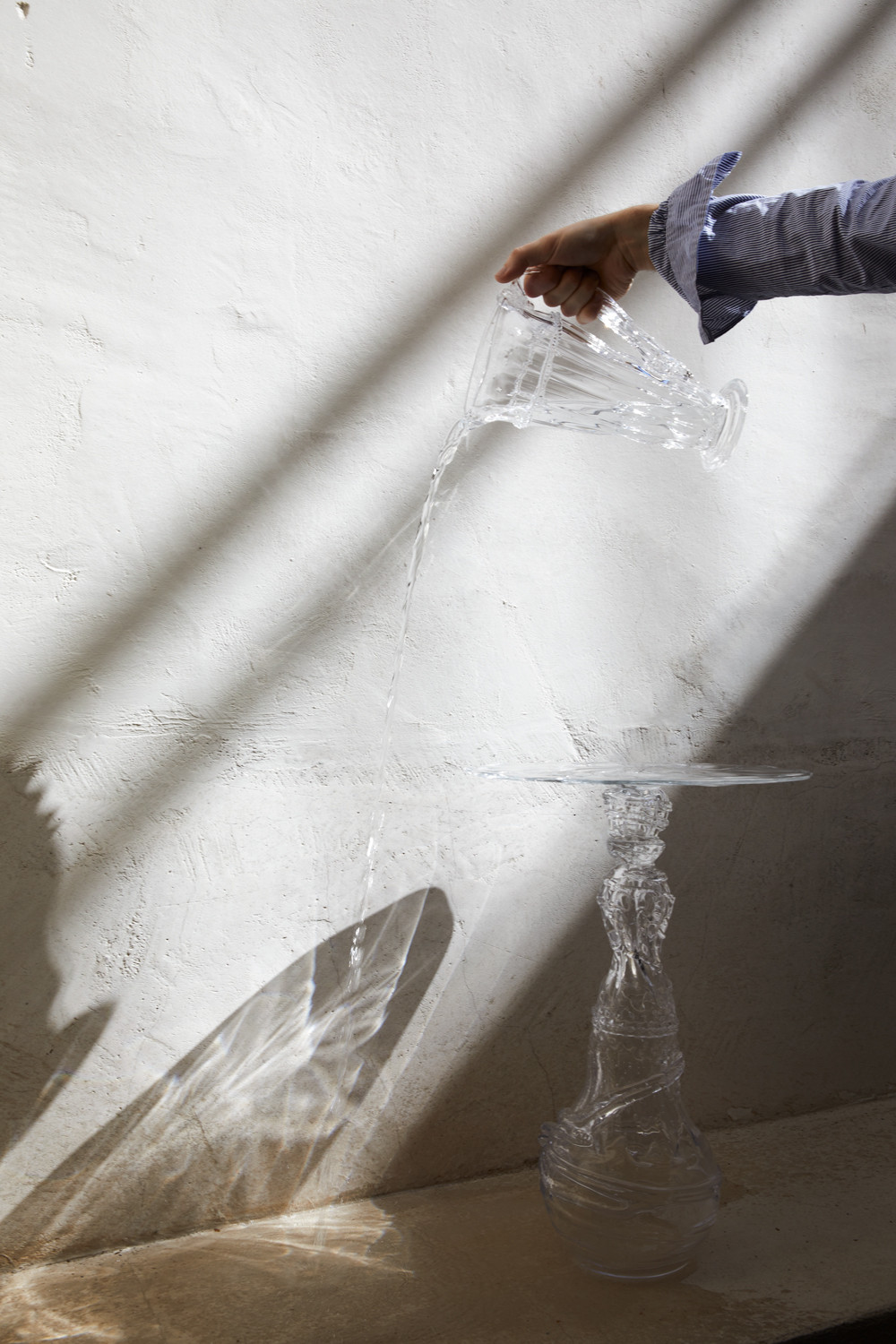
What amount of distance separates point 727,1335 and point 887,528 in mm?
1516

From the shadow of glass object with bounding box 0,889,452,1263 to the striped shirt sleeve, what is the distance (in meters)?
1.06

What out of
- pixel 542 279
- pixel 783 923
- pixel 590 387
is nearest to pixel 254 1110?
pixel 783 923

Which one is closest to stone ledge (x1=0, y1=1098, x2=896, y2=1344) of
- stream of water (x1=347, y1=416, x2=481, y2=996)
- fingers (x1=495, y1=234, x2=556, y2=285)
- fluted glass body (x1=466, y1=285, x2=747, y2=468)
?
stream of water (x1=347, y1=416, x2=481, y2=996)

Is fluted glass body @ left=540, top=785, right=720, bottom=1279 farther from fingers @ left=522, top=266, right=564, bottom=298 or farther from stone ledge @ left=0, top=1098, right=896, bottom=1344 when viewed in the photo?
fingers @ left=522, top=266, right=564, bottom=298

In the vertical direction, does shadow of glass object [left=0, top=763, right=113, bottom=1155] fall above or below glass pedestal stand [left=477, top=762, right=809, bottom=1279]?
above

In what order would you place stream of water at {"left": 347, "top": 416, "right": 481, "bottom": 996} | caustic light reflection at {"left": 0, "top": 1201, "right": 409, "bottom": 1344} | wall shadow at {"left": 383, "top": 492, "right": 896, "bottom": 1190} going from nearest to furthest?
caustic light reflection at {"left": 0, "top": 1201, "right": 409, "bottom": 1344} → stream of water at {"left": 347, "top": 416, "right": 481, "bottom": 996} → wall shadow at {"left": 383, "top": 492, "right": 896, "bottom": 1190}

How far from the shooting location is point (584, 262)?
1.43m

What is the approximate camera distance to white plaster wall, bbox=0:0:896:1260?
148cm

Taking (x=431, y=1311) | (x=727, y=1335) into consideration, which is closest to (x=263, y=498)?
(x=431, y=1311)

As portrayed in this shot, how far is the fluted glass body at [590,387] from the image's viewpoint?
138cm

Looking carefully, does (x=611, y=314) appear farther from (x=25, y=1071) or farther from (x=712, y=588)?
(x=25, y=1071)

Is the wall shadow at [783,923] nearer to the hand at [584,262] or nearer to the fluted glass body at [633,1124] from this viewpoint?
the fluted glass body at [633,1124]

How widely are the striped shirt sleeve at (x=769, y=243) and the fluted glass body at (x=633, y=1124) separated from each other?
2.27 ft

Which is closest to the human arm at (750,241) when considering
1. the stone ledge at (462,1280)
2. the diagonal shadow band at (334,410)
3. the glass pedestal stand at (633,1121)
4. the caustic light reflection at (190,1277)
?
the diagonal shadow band at (334,410)
